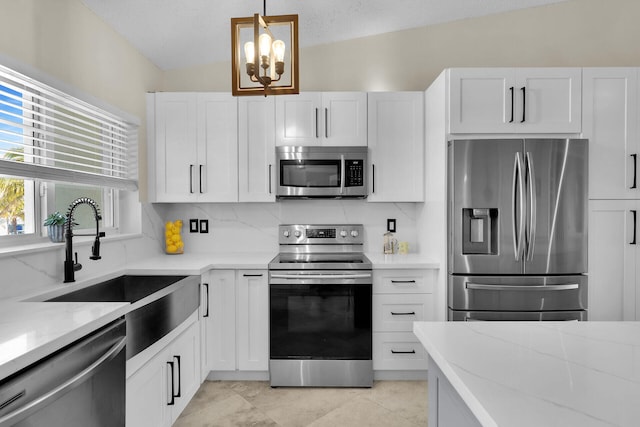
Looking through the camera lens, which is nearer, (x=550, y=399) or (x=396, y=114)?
(x=550, y=399)

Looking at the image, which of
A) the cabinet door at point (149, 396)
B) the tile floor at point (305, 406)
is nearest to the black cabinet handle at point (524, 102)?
the tile floor at point (305, 406)

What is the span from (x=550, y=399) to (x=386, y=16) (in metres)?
3.06

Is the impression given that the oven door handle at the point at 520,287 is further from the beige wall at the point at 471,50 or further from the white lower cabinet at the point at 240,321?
the beige wall at the point at 471,50

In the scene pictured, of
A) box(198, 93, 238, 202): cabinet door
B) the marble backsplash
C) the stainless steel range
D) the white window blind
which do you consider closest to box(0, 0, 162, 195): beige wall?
the white window blind

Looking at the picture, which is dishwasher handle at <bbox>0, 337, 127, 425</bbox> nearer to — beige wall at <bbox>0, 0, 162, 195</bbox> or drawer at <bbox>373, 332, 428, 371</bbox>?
beige wall at <bbox>0, 0, 162, 195</bbox>

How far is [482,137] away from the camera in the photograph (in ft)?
8.65

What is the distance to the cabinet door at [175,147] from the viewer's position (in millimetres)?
3102

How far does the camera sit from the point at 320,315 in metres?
2.76

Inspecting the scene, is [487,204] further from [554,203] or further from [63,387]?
[63,387]

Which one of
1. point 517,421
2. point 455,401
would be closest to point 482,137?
point 455,401

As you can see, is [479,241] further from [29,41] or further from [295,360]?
[29,41]

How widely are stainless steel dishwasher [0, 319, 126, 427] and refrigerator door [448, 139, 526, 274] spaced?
2047 mm

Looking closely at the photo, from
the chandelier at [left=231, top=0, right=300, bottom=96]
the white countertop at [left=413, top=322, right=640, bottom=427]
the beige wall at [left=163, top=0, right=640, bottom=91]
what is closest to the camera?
the white countertop at [left=413, top=322, right=640, bottom=427]

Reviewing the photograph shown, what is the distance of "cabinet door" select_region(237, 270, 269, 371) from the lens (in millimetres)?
2799
